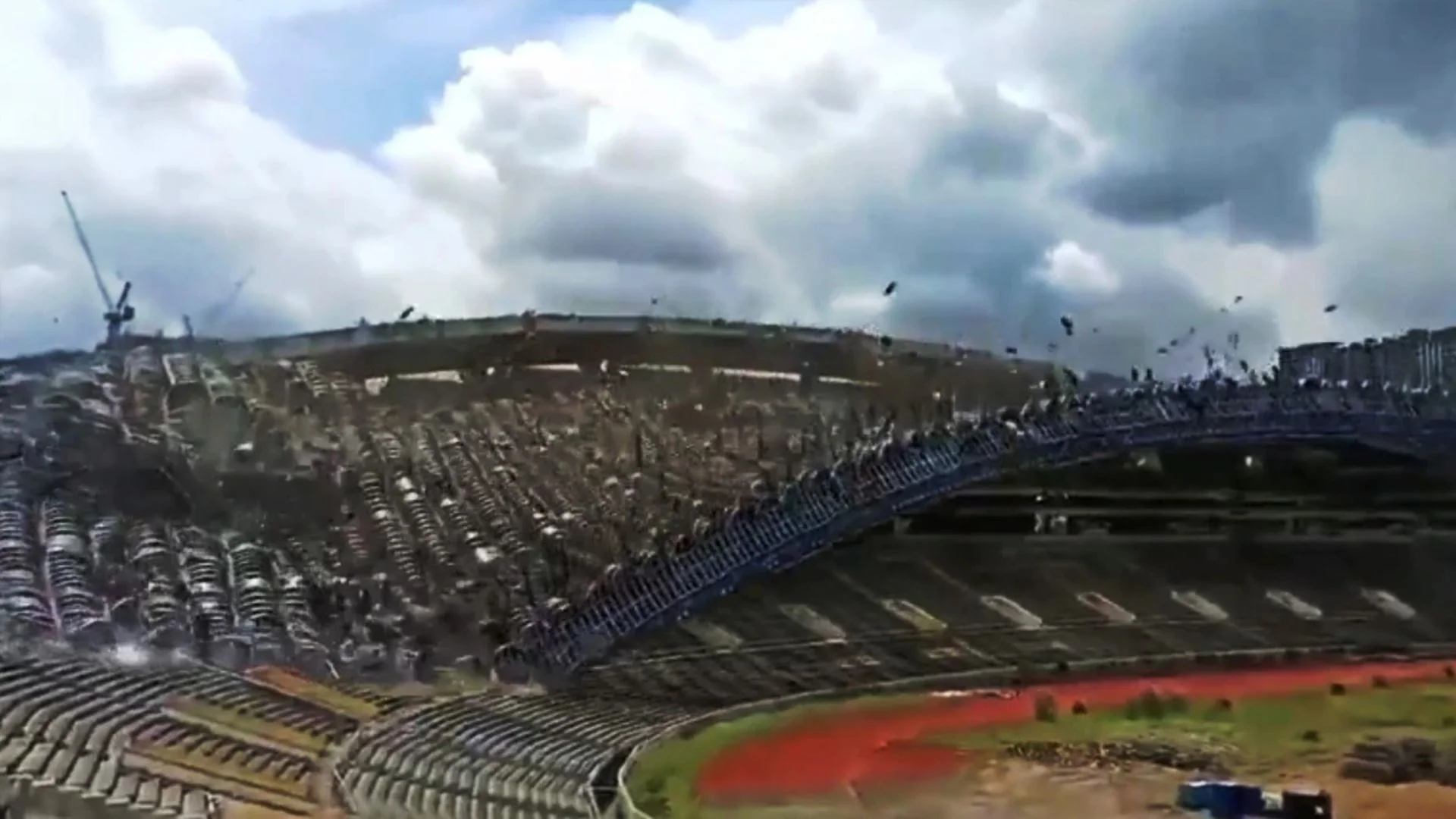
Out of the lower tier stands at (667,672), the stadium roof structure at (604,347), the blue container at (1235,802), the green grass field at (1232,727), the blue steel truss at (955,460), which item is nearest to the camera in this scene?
the lower tier stands at (667,672)

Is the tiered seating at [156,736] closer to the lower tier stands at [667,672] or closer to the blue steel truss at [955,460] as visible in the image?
the lower tier stands at [667,672]

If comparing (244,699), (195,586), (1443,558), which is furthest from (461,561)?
(1443,558)

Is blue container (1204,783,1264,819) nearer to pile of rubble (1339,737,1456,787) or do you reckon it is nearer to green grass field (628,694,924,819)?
pile of rubble (1339,737,1456,787)

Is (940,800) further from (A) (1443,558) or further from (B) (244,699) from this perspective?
(A) (1443,558)

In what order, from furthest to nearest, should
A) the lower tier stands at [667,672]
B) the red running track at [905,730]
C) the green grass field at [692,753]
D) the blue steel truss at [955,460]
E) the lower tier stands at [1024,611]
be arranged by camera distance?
the lower tier stands at [1024,611] < the blue steel truss at [955,460] < the red running track at [905,730] < the green grass field at [692,753] < the lower tier stands at [667,672]

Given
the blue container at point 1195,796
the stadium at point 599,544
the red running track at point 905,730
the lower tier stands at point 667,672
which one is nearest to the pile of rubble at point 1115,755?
the red running track at point 905,730
